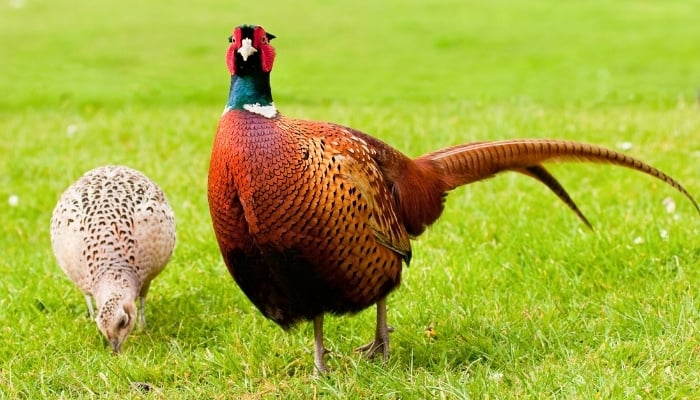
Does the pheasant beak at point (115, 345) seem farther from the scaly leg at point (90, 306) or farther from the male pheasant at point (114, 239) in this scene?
the scaly leg at point (90, 306)

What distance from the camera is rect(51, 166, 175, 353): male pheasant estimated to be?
471 centimetres

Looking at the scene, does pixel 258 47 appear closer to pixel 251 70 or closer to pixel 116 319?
pixel 251 70

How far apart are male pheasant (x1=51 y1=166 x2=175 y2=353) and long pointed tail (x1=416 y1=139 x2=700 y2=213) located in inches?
60.9

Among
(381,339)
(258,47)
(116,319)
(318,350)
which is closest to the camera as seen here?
(258,47)

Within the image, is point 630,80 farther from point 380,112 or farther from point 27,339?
point 27,339

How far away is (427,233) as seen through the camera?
5.62 metres

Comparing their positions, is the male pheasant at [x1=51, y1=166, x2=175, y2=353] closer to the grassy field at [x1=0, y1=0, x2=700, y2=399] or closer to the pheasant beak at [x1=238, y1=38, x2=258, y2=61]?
the grassy field at [x1=0, y1=0, x2=700, y2=399]

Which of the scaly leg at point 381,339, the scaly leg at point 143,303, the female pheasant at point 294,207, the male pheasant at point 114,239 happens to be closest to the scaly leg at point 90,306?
the male pheasant at point 114,239

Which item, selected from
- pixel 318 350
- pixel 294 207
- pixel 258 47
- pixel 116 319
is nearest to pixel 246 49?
pixel 258 47

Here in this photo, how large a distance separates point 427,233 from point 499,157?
4.87 ft

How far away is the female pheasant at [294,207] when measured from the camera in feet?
11.4

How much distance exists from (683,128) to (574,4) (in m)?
8.98

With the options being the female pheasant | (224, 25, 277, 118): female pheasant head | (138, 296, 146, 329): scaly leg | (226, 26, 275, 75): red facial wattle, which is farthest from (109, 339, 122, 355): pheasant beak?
(226, 26, 275, 75): red facial wattle

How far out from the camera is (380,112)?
893 cm
